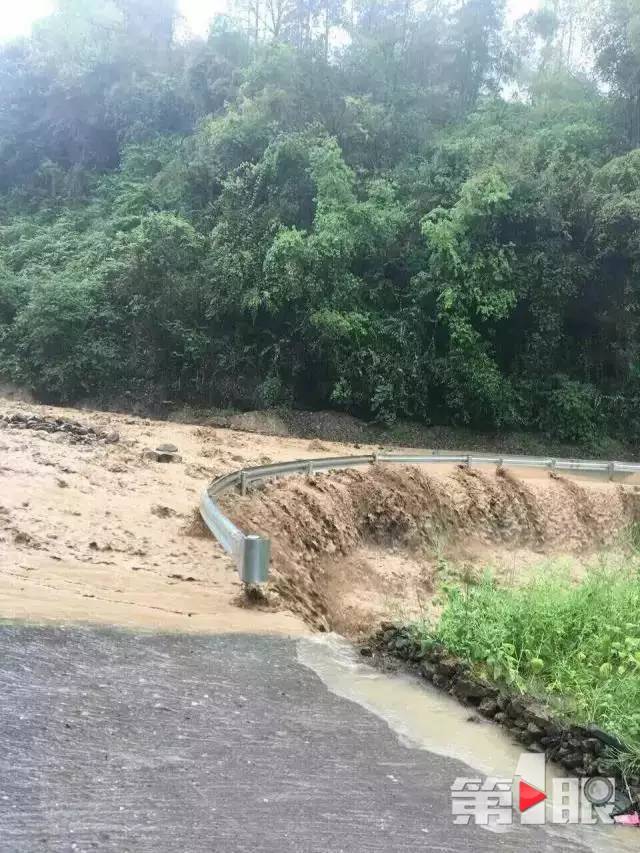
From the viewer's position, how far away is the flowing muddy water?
3.14 m

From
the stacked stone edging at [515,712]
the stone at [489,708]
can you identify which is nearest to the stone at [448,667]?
the stacked stone edging at [515,712]

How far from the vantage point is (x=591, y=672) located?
4980 mm

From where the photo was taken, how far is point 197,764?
3.24 m

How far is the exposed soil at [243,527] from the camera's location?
589 cm

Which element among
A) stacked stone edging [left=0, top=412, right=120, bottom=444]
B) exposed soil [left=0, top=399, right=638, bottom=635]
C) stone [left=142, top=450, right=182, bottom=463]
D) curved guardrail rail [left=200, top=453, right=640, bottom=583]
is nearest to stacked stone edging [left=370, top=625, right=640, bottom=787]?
exposed soil [left=0, top=399, right=638, bottom=635]

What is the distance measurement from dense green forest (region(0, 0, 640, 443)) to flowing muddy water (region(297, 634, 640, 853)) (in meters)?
17.9

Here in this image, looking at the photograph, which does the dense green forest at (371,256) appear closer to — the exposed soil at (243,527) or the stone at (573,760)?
the exposed soil at (243,527)

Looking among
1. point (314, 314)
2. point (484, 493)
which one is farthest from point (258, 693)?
point (314, 314)

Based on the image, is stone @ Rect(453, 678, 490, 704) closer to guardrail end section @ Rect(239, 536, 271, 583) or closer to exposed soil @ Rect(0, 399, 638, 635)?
exposed soil @ Rect(0, 399, 638, 635)

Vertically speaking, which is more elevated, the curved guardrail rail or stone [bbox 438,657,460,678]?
the curved guardrail rail

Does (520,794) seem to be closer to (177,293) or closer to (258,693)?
(258,693)

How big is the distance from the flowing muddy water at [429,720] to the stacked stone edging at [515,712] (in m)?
0.08

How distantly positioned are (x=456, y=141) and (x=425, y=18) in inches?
424

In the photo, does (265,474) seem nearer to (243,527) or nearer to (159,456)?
(243,527)
